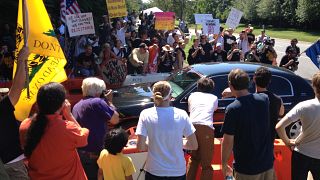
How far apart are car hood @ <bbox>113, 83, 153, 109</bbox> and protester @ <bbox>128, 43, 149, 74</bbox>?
315cm

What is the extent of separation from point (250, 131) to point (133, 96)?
402 centimetres

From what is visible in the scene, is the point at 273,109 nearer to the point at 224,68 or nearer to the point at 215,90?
the point at 215,90

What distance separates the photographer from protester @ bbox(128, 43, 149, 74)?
11805mm

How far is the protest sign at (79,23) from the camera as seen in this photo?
37.2ft

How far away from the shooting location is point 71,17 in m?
11.3

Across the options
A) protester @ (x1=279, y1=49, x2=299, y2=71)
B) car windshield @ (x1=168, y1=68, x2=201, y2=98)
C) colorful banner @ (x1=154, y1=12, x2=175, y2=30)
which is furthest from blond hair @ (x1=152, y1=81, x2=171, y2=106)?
colorful banner @ (x1=154, y1=12, x2=175, y2=30)

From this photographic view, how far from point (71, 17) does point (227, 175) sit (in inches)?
323

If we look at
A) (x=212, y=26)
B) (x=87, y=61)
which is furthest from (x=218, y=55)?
Answer: (x=87, y=61)

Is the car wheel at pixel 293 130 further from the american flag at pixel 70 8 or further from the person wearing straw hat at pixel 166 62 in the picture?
the american flag at pixel 70 8

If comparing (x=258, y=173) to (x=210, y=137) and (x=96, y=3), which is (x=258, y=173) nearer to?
(x=210, y=137)

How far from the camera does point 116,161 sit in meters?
4.22

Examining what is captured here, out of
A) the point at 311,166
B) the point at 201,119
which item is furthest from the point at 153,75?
the point at 311,166

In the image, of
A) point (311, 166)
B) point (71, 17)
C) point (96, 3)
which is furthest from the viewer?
point (96, 3)

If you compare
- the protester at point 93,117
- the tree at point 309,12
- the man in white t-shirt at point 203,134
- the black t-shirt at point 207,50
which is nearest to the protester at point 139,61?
the black t-shirt at point 207,50
